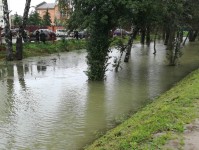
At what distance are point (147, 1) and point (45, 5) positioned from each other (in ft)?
326

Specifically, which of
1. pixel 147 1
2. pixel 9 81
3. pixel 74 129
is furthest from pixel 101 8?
pixel 74 129

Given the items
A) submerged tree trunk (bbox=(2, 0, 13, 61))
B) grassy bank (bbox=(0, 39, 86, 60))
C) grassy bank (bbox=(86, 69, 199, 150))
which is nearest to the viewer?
grassy bank (bbox=(86, 69, 199, 150))

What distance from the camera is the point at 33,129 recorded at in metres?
9.04

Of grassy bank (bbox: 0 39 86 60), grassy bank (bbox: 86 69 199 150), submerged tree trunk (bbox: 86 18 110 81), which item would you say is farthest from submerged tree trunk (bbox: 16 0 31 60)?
grassy bank (bbox: 86 69 199 150)

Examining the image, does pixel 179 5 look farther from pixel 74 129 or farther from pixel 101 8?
pixel 74 129

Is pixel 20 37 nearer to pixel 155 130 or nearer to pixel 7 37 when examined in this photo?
pixel 7 37

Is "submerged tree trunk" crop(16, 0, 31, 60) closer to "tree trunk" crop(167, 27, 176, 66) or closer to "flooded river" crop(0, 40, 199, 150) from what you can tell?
"flooded river" crop(0, 40, 199, 150)

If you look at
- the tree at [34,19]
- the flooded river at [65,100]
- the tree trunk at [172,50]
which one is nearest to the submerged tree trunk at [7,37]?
the flooded river at [65,100]

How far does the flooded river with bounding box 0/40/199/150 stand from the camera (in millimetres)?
8484

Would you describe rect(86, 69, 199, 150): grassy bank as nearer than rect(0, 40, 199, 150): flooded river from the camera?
Yes

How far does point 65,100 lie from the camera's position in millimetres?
12430

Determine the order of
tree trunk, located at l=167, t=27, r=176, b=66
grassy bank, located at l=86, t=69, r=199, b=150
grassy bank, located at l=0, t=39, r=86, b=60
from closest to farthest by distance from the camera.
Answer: grassy bank, located at l=86, t=69, r=199, b=150, tree trunk, located at l=167, t=27, r=176, b=66, grassy bank, located at l=0, t=39, r=86, b=60

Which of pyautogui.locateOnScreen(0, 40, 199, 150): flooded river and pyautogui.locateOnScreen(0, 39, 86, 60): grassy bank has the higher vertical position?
pyautogui.locateOnScreen(0, 39, 86, 60): grassy bank

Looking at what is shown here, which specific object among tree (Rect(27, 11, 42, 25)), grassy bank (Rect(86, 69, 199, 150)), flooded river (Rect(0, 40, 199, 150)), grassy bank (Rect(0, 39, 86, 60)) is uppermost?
tree (Rect(27, 11, 42, 25))
